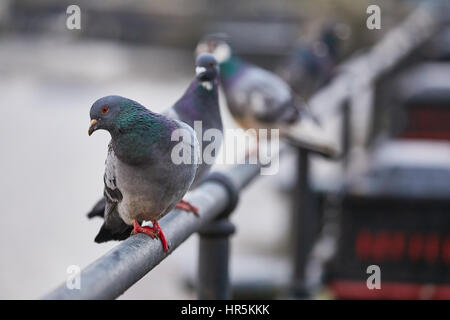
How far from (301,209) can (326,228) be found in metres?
1.35

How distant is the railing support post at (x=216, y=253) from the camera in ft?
7.18

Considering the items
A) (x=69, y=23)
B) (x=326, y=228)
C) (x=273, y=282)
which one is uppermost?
(x=69, y=23)

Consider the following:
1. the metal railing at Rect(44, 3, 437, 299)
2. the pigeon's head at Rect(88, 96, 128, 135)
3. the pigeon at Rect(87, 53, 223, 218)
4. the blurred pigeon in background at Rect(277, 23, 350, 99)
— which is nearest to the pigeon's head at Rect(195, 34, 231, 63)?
the metal railing at Rect(44, 3, 437, 299)

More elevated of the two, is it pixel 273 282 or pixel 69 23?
pixel 69 23

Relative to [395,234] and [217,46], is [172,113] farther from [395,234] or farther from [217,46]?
[395,234]

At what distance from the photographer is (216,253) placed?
2.21 m

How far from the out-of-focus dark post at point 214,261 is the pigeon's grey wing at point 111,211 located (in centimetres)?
30

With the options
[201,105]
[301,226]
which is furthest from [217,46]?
[201,105]

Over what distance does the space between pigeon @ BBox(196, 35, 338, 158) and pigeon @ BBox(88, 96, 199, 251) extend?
181cm

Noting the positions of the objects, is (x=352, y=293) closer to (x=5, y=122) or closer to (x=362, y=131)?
(x=362, y=131)

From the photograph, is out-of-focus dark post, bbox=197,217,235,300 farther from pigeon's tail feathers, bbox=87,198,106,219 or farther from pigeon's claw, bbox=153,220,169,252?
pigeon's claw, bbox=153,220,169,252

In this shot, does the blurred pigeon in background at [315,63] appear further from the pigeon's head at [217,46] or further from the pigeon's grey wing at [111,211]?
the pigeon's grey wing at [111,211]

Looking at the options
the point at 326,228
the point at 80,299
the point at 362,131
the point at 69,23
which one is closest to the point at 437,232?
the point at 326,228

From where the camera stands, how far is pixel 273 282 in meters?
5.04
